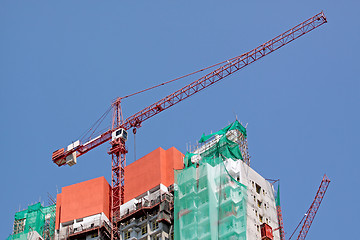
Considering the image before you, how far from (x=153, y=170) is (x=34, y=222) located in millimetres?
30842

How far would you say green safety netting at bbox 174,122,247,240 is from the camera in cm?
12462

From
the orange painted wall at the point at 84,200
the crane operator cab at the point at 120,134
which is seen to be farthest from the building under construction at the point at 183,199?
the crane operator cab at the point at 120,134

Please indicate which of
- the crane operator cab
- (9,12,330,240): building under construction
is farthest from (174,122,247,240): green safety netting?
the crane operator cab

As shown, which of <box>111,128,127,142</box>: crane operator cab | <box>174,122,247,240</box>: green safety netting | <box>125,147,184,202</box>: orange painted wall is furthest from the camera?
<box>111,128,127,142</box>: crane operator cab

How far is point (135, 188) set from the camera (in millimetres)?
145500

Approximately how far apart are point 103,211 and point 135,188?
7528 millimetres

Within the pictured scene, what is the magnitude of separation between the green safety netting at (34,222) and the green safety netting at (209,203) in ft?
112

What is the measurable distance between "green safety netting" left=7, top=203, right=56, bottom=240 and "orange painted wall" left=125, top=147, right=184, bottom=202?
66.4 feet

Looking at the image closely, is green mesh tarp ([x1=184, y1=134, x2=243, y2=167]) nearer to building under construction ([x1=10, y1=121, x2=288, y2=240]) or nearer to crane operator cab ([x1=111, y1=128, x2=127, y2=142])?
building under construction ([x1=10, y1=121, x2=288, y2=240])

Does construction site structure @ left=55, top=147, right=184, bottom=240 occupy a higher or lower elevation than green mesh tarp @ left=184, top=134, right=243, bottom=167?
lower

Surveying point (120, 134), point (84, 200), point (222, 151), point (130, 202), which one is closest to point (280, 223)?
point (222, 151)

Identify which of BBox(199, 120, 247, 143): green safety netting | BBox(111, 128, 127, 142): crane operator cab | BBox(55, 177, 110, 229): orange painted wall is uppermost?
BBox(111, 128, 127, 142): crane operator cab

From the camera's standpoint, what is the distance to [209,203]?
127750 millimetres

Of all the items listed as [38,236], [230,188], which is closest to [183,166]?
[230,188]
